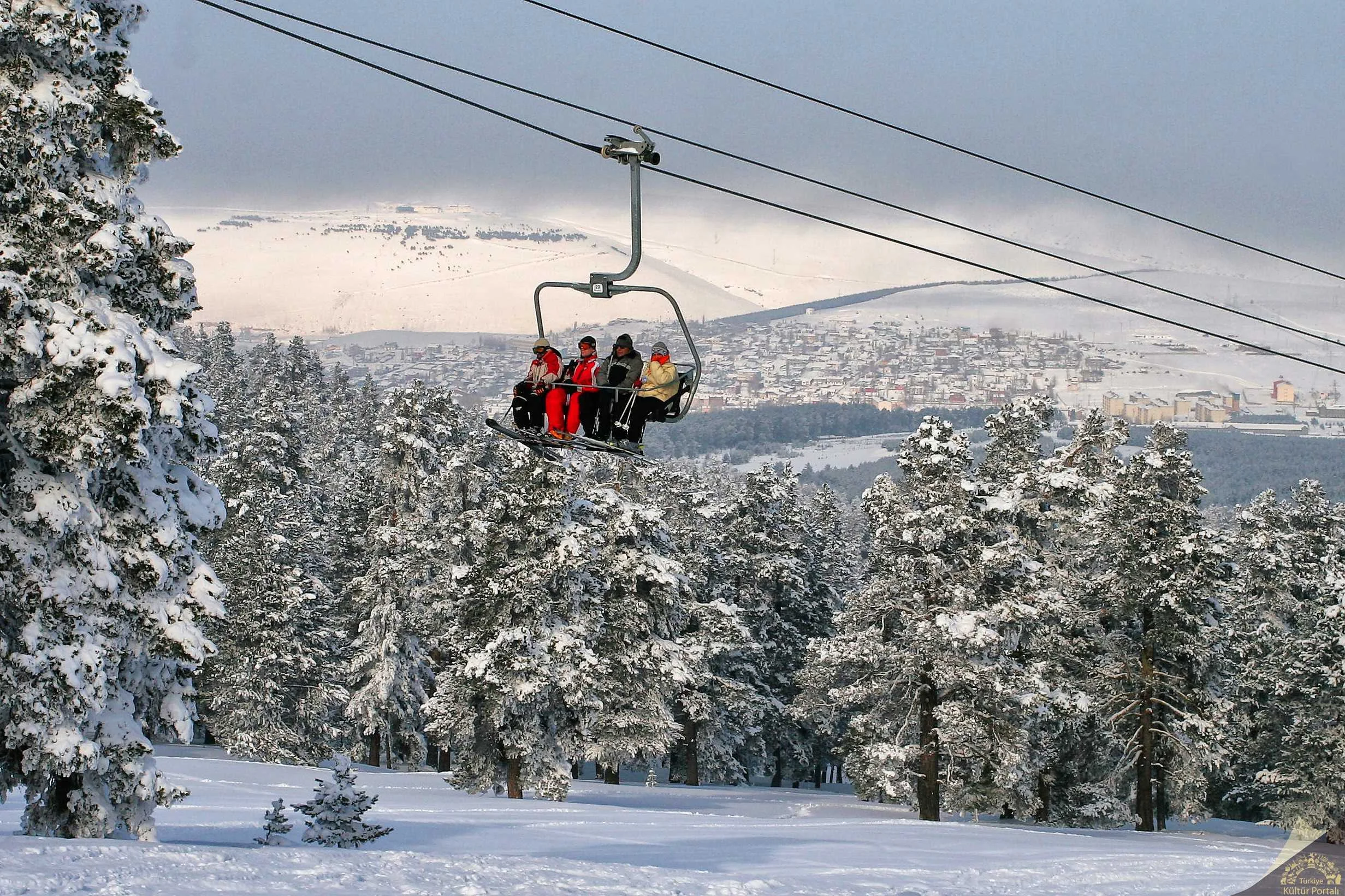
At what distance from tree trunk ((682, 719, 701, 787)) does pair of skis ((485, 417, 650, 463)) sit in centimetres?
3538

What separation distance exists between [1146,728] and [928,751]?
21.3 feet

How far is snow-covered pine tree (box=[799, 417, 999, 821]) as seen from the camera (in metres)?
39.4

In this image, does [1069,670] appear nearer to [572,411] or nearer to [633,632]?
[633,632]

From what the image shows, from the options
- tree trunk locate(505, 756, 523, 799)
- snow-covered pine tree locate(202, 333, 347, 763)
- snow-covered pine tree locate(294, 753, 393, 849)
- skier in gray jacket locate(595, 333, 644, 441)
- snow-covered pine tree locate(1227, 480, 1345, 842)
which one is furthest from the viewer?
snow-covered pine tree locate(202, 333, 347, 763)

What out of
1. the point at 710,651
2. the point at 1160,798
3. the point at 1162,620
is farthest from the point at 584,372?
the point at 1160,798

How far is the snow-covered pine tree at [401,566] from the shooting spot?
54094mm

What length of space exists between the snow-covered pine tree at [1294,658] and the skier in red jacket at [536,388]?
2877 centimetres

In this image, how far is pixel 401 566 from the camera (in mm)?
53938

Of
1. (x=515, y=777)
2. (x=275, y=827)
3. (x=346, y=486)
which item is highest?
(x=346, y=486)

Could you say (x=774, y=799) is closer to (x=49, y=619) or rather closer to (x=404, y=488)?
(x=404, y=488)

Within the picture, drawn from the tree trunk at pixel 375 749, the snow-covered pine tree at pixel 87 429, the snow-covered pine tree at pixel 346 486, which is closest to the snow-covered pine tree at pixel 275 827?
the snow-covered pine tree at pixel 87 429

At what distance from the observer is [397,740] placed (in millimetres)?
65062
